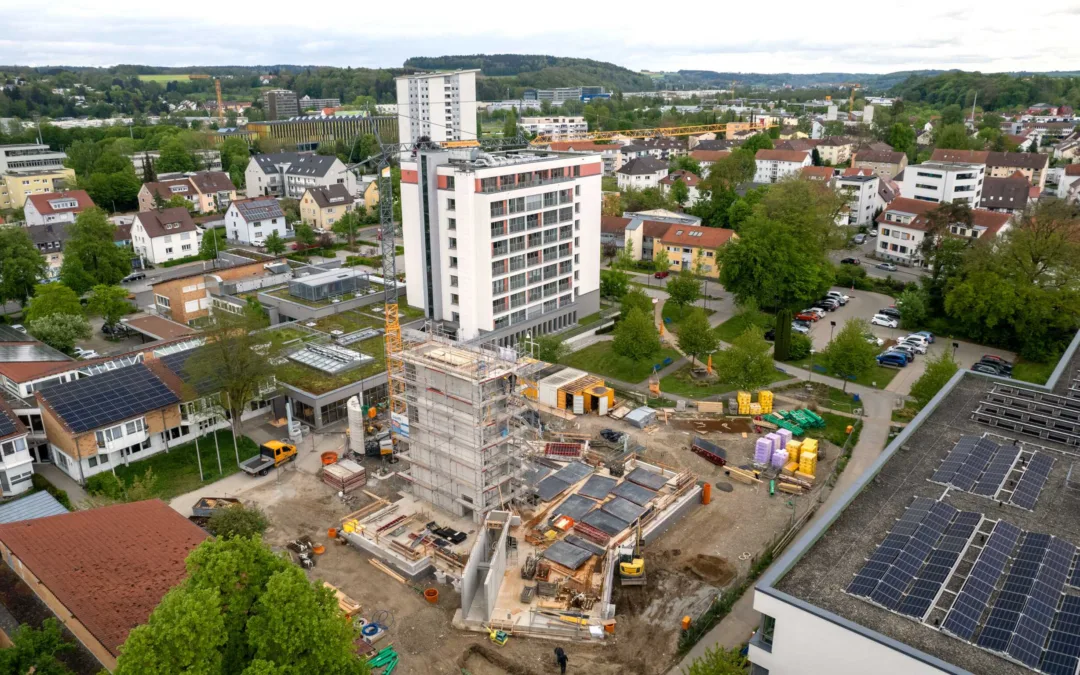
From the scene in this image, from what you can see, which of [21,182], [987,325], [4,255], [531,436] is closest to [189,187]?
[21,182]

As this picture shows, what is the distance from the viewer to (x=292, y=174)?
302 ft

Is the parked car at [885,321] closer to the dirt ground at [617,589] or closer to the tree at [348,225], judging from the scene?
the dirt ground at [617,589]

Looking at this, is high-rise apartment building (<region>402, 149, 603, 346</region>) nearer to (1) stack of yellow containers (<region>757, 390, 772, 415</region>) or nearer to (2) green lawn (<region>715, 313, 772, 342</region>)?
(2) green lawn (<region>715, 313, 772, 342</region>)

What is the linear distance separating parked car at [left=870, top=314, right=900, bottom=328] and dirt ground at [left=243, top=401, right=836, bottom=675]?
62.7 ft

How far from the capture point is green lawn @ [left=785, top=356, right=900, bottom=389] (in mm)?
38781

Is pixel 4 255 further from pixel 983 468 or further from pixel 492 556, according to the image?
pixel 983 468

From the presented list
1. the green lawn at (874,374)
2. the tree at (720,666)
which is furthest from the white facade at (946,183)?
the tree at (720,666)

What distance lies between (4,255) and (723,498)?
4976 cm

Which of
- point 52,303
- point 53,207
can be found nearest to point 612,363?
point 52,303

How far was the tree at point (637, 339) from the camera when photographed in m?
39.2

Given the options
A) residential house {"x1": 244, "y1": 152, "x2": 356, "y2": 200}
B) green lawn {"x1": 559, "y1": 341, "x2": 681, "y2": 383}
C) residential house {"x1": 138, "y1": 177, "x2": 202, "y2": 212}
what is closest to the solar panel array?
green lawn {"x1": 559, "y1": 341, "x2": 681, "y2": 383}

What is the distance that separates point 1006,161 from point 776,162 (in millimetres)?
27208

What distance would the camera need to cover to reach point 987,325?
4206cm

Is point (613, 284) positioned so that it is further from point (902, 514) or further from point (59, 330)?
point (59, 330)
